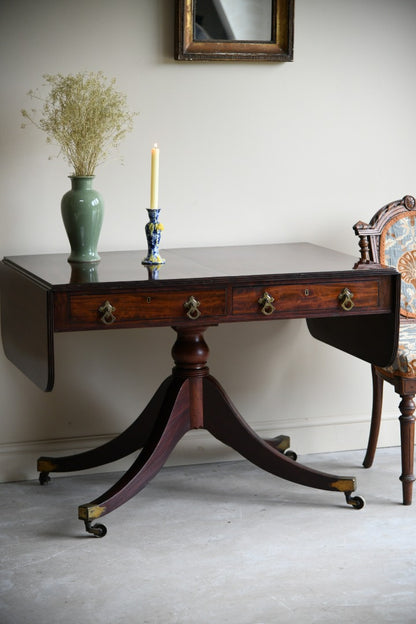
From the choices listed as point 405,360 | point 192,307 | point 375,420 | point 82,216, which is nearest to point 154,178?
point 82,216

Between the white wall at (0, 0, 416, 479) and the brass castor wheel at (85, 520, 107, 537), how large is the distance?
0.57 m

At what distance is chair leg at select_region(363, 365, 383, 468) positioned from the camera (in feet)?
10.7

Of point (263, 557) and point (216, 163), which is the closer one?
point (263, 557)

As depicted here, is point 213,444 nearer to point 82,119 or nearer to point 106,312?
point 106,312

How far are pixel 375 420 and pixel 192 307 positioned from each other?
99cm

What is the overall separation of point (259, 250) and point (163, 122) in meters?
0.54

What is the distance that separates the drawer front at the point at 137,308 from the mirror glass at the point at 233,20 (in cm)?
101

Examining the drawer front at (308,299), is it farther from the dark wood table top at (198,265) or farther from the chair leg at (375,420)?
the chair leg at (375,420)

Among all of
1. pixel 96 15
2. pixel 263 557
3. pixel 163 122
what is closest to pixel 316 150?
pixel 163 122

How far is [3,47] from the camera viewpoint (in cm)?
299

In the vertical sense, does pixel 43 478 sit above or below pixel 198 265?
below

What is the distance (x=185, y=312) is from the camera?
2.63 metres

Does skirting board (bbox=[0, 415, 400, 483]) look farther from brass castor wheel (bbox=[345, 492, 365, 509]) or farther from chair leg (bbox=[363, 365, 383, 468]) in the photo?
brass castor wheel (bbox=[345, 492, 365, 509])

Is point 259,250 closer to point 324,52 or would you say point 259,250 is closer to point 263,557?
point 324,52
